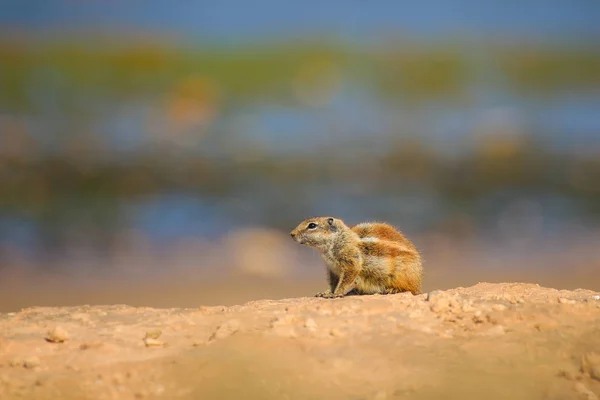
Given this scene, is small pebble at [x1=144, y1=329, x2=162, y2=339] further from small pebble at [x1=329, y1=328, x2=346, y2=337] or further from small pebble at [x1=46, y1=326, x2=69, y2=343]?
small pebble at [x1=329, y1=328, x2=346, y2=337]

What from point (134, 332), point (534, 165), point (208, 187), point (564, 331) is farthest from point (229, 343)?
point (534, 165)

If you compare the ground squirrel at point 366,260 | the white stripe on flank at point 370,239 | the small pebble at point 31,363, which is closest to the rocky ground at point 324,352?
the small pebble at point 31,363

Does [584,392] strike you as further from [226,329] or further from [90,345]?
[90,345]

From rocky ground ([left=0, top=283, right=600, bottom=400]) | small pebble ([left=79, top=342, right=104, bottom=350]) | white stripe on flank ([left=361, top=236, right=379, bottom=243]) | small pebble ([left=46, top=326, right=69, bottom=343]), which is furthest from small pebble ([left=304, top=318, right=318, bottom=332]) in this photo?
white stripe on flank ([left=361, top=236, right=379, bottom=243])

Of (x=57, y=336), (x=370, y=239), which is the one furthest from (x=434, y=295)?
(x=57, y=336)

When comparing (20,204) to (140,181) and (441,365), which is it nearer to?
(140,181)

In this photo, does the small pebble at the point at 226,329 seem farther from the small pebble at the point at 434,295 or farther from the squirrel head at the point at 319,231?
the squirrel head at the point at 319,231

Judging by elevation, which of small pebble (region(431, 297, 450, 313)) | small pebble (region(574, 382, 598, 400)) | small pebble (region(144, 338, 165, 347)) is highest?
small pebble (region(431, 297, 450, 313))
